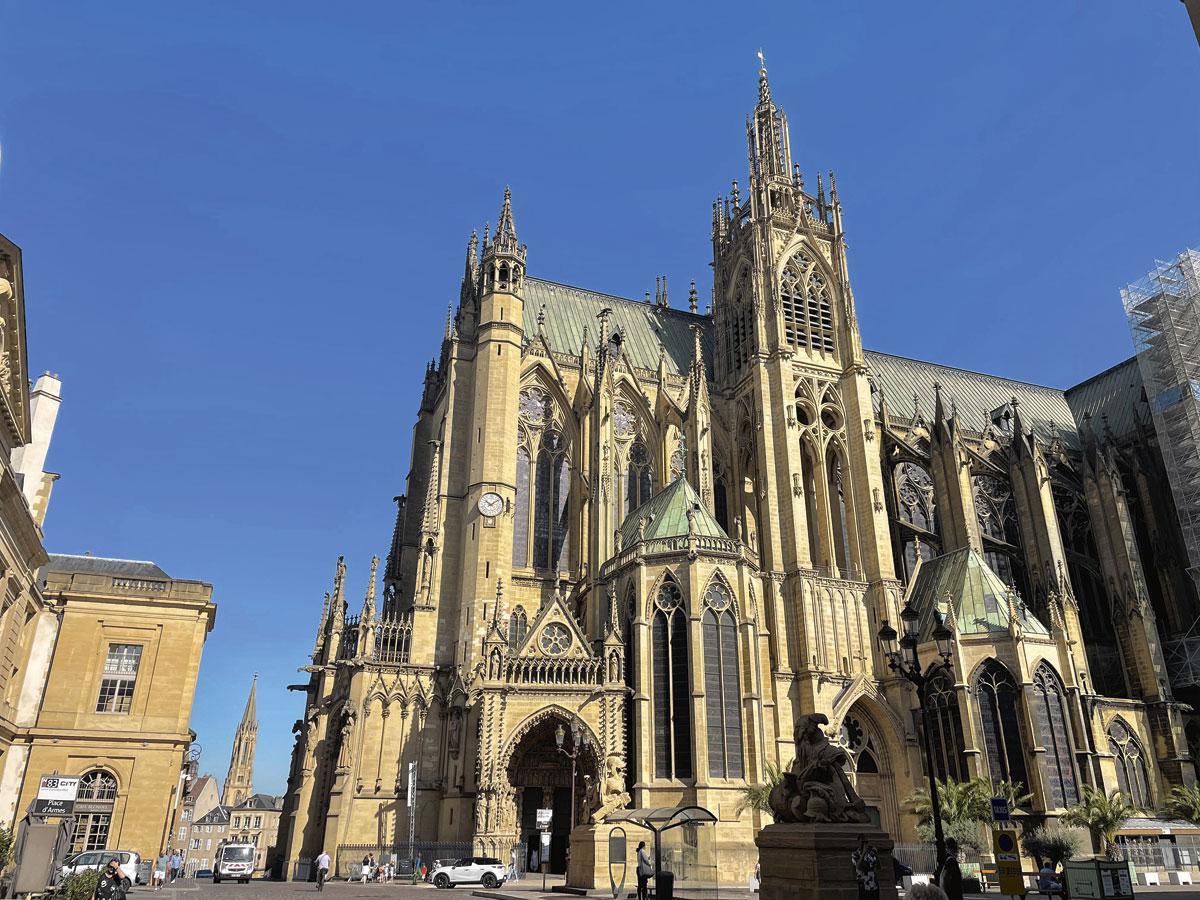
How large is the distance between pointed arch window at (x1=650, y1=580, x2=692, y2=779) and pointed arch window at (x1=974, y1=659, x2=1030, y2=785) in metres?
12.3

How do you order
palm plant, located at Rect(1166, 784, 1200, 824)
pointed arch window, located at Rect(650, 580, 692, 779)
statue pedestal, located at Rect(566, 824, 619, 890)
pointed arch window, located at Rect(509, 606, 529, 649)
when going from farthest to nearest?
pointed arch window, located at Rect(509, 606, 529, 649), palm plant, located at Rect(1166, 784, 1200, 824), pointed arch window, located at Rect(650, 580, 692, 779), statue pedestal, located at Rect(566, 824, 619, 890)

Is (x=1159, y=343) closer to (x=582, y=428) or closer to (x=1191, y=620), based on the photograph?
(x=1191, y=620)

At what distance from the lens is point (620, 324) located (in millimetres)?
53188

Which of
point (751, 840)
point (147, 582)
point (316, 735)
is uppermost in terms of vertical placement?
point (147, 582)

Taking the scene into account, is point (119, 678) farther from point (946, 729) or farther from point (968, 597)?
point (968, 597)

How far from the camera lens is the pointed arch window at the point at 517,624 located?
39719mm

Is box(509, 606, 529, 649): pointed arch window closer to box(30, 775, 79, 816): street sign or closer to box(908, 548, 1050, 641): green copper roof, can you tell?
box(908, 548, 1050, 641): green copper roof

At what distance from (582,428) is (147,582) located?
20.0 metres

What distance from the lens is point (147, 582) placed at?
36.3m

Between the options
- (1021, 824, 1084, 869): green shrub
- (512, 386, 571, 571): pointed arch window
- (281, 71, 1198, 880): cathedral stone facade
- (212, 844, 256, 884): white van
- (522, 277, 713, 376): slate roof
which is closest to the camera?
(1021, 824, 1084, 869): green shrub

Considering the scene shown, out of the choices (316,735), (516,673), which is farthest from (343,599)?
(516,673)

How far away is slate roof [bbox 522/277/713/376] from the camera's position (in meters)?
50.3

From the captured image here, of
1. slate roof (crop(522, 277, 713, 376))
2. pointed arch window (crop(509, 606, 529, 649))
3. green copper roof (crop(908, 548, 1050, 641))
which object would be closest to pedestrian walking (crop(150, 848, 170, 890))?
pointed arch window (crop(509, 606, 529, 649))

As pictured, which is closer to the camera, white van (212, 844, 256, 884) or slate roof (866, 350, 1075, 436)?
white van (212, 844, 256, 884)
